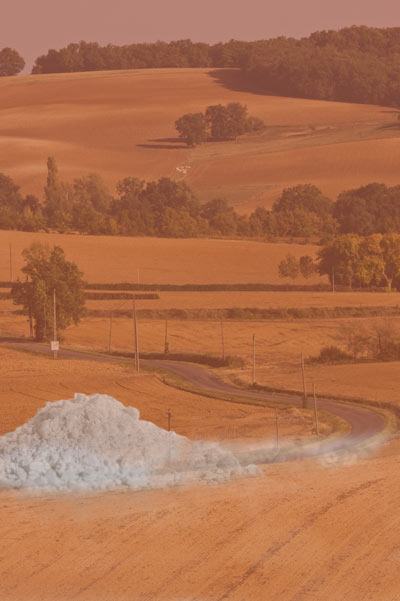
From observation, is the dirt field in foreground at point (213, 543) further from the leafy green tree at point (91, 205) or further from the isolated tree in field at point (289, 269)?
the leafy green tree at point (91, 205)

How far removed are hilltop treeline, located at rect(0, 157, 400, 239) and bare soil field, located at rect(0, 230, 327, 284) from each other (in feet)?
31.3

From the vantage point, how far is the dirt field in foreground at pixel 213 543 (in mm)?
25719

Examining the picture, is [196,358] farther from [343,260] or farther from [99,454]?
[343,260]

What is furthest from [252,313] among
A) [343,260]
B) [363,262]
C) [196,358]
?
[196,358]

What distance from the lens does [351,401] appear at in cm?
5569


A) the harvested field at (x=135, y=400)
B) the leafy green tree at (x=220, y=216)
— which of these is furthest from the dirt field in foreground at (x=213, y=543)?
the leafy green tree at (x=220, y=216)

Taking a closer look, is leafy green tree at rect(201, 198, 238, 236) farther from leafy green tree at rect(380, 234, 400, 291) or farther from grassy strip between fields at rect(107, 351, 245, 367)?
grassy strip between fields at rect(107, 351, 245, 367)

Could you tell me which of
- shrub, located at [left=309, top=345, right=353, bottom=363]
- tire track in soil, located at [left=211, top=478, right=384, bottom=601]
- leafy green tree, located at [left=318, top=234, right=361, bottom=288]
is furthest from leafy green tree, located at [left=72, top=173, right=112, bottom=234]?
tire track in soil, located at [left=211, top=478, right=384, bottom=601]

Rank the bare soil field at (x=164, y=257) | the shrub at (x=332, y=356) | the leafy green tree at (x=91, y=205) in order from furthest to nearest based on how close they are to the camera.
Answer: the leafy green tree at (x=91, y=205), the bare soil field at (x=164, y=257), the shrub at (x=332, y=356)

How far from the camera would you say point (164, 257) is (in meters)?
132

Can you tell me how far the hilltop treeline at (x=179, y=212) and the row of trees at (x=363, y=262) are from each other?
32.6 metres

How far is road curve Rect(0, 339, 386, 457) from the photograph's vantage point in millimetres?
42888

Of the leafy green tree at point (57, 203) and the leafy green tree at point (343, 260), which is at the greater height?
the leafy green tree at point (57, 203)

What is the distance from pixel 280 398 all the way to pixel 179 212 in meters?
106
